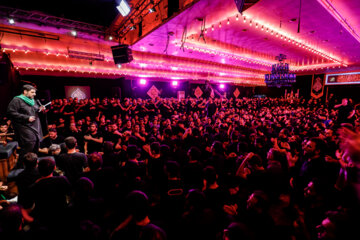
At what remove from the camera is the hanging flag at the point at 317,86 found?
43.4 feet

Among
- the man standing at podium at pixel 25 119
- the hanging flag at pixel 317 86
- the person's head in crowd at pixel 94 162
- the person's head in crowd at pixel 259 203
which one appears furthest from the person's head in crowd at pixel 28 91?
the hanging flag at pixel 317 86

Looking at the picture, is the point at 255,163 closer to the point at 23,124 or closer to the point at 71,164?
the point at 71,164

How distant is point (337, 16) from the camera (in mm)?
4000

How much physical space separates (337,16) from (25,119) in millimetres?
6918

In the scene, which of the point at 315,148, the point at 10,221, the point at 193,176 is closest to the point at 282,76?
the point at 315,148

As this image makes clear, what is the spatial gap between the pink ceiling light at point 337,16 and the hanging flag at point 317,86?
9.63 meters

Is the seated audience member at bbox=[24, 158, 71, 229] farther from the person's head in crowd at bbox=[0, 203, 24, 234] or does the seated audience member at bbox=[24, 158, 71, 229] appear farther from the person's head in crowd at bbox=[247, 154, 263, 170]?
the person's head in crowd at bbox=[247, 154, 263, 170]

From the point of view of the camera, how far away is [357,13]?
416 centimetres

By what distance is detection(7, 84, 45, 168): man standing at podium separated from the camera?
2754mm

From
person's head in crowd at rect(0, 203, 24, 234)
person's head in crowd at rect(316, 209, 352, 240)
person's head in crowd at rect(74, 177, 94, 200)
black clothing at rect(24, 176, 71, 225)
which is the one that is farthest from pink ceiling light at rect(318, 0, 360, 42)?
person's head in crowd at rect(0, 203, 24, 234)

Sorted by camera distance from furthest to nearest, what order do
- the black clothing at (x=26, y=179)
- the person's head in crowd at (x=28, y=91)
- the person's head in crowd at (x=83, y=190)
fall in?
the person's head in crowd at (x=28, y=91)
the black clothing at (x=26, y=179)
the person's head in crowd at (x=83, y=190)

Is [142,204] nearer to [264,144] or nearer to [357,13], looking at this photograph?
[264,144]

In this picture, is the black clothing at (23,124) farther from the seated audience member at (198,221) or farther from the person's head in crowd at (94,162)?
the seated audience member at (198,221)

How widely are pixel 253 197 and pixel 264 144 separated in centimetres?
236
